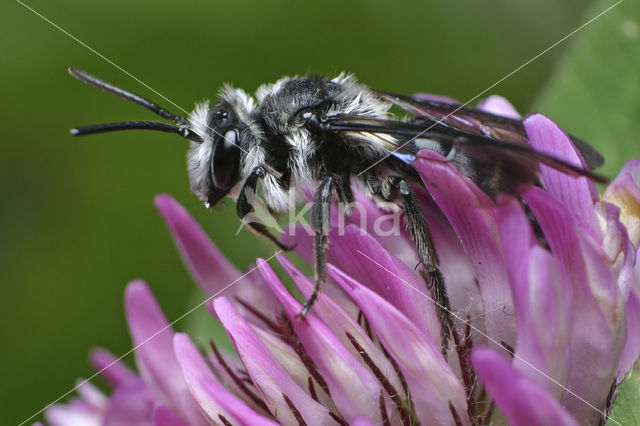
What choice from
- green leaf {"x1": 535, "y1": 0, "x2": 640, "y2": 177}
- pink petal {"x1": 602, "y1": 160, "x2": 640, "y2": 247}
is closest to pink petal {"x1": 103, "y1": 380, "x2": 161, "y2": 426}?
pink petal {"x1": 602, "y1": 160, "x2": 640, "y2": 247}

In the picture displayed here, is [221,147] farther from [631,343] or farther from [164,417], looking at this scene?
[631,343]

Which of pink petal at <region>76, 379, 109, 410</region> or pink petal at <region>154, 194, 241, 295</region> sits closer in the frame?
pink petal at <region>154, 194, 241, 295</region>

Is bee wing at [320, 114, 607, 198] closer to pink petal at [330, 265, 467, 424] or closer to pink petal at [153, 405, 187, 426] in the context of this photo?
pink petal at [330, 265, 467, 424]

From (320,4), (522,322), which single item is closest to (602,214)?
(522,322)

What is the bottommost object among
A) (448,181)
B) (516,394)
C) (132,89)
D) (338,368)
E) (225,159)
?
(516,394)

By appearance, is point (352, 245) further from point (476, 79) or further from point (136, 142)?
point (136, 142)

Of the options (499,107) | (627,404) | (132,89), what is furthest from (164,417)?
(132,89)

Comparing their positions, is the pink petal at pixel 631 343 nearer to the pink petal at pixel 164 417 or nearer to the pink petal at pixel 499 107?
the pink petal at pixel 499 107
